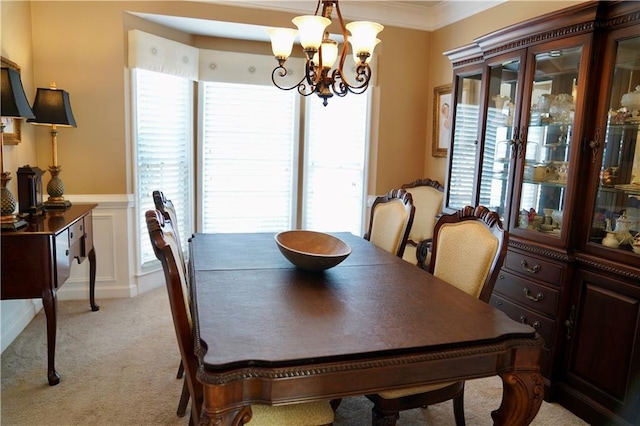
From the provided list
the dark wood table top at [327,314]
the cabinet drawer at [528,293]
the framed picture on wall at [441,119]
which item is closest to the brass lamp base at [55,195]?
the dark wood table top at [327,314]

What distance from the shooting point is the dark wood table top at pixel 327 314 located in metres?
1.28

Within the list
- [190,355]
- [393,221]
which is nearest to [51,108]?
[190,355]

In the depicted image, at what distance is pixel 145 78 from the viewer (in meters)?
3.68

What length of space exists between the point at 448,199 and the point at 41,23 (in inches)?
135

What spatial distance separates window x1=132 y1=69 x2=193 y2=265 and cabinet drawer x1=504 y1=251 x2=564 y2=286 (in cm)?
296

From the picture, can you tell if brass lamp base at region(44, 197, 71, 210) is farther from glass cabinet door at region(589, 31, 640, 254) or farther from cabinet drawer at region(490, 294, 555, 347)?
glass cabinet door at region(589, 31, 640, 254)

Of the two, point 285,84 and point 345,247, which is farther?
point 285,84

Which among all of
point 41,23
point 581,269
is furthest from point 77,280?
point 581,269

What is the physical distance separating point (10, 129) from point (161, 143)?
121 cm

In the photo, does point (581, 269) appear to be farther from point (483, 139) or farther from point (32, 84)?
point (32, 84)

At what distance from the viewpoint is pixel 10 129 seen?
2.86 m

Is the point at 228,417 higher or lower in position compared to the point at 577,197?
lower

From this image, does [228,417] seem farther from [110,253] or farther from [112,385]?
[110,253]

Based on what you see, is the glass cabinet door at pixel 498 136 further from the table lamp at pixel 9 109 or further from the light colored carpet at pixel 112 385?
the table lamp at pixel 9 109
